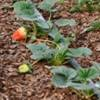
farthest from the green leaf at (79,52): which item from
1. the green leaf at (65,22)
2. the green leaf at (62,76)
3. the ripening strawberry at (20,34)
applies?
the ripening strawberry at (20,34)

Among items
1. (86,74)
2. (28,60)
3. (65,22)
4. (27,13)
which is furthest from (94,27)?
(86,74)

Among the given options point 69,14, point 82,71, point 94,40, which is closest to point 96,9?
point 69,14

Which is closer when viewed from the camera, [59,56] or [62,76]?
[62,76]

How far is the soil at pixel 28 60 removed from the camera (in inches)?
101

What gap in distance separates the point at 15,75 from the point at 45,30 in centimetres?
68

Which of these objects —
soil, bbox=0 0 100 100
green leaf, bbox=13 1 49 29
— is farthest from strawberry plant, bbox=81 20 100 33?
green leaf, bbox=13 1 49 29

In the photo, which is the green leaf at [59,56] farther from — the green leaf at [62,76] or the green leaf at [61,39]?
the green leaf at [62,76]

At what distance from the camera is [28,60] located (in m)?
2.92

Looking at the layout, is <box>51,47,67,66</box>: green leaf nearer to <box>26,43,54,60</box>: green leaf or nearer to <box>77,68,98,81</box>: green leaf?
<box>26,43,54,60</box>: green leaf

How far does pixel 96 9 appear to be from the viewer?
3.64 metres

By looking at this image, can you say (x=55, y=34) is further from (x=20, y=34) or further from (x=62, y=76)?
(x=62, y=76)

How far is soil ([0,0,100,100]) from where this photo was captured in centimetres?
256

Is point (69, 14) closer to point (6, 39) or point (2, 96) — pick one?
point (6, 39)

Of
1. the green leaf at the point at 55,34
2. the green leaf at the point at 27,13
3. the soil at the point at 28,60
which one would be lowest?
the soil at the point at 28,60
